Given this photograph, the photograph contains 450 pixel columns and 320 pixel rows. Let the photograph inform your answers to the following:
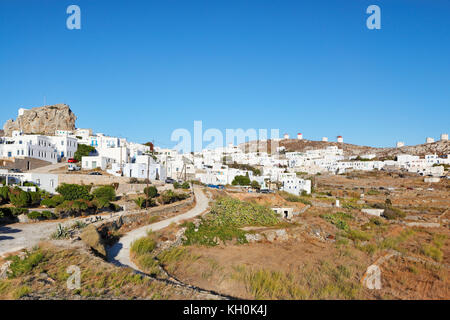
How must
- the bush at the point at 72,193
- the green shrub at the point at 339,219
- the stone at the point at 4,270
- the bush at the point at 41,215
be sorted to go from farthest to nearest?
the green shrub at the point at 339,219 → the bush at the point at 72,193 → the bush at the point at 41,215 → the stone at the point at 4,270

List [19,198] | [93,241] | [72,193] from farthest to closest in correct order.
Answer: [72,193], [19,198], [93,241]

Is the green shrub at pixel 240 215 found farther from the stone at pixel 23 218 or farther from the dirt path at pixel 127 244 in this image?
the stone at pixel 23 218

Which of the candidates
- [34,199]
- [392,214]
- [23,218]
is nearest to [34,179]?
[34,199]

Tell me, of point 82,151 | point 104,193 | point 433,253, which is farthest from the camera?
point 82,151

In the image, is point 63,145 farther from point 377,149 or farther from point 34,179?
point 377,149

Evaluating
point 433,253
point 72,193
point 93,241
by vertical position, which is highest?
point 72,193

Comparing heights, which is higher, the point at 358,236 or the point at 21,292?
the point at 21,292

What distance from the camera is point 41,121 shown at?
7894 centimetres

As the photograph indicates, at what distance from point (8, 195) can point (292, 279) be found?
22016 millimetres

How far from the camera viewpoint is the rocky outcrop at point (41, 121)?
77.7 m

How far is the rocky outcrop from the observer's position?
7769 cm

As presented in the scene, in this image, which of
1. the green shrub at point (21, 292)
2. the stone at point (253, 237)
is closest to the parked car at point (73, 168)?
the stone at point (253, 237)

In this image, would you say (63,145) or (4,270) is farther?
(63,145)
